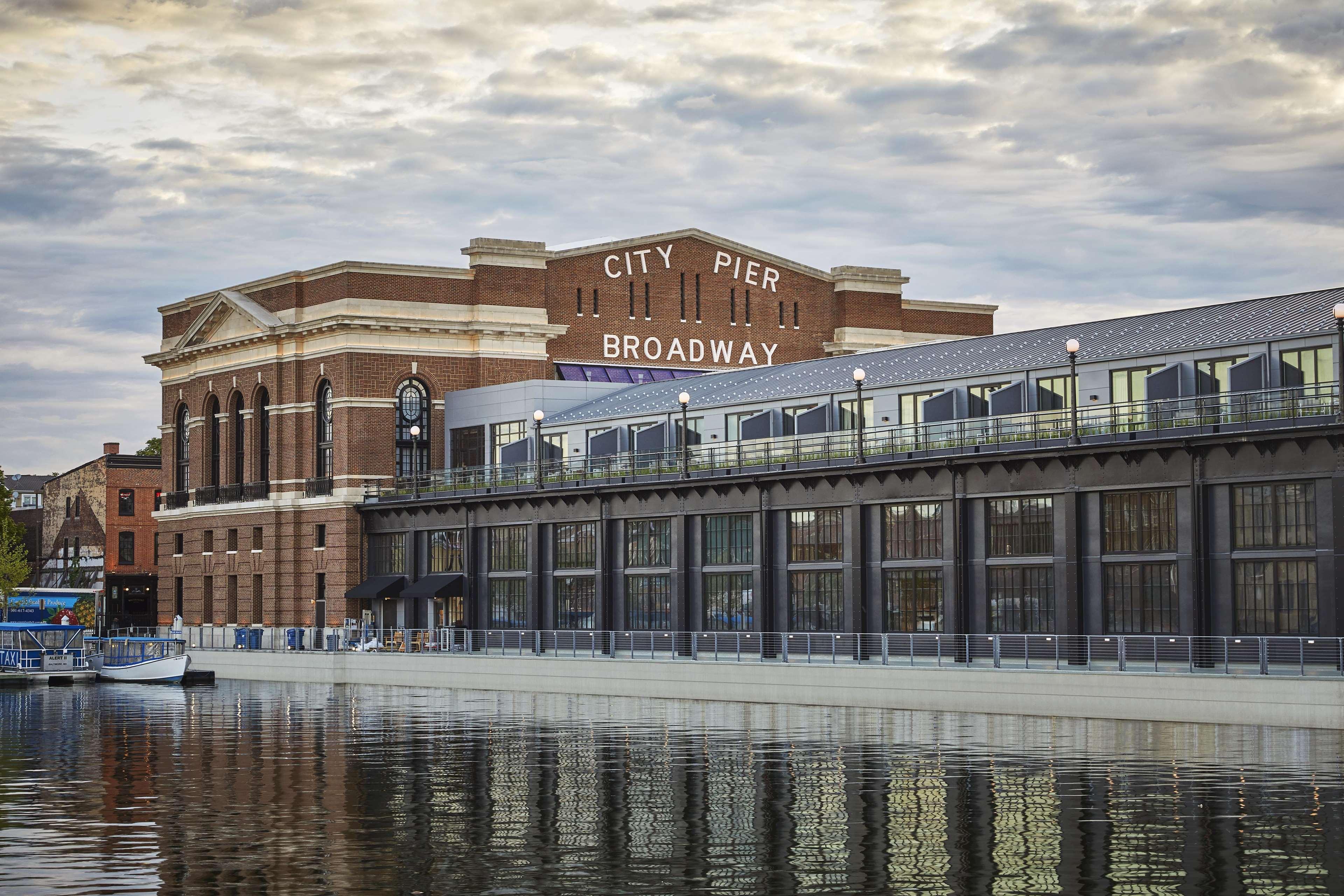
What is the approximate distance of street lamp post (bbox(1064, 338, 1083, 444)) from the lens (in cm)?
5734

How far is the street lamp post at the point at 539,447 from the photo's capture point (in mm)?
79000

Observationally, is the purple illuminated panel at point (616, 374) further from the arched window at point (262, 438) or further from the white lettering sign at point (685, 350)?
the arched window at point (262, 438)

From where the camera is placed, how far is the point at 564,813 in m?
31.8

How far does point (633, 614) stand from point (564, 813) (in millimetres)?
46804

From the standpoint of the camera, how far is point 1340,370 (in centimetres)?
5244

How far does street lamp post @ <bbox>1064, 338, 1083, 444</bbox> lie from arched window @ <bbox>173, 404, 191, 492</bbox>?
208ft

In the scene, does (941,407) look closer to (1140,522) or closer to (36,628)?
(1140,522)

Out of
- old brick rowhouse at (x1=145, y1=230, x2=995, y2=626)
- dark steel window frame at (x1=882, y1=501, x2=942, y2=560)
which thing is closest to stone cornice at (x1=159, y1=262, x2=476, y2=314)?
old brick rowhouse at (x1=145, y1=230, x2=995, y2=626)

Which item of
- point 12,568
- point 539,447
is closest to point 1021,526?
point 539,447

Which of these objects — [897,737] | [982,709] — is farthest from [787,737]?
[982,709]

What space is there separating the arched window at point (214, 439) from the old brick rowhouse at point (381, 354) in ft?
0.32

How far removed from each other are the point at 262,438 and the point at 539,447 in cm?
2830

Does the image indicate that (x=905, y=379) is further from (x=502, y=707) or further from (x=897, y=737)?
(x=897, y=737)

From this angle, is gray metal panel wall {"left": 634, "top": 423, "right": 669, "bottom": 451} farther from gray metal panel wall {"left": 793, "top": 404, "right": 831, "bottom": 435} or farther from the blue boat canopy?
the blue boat canopy
